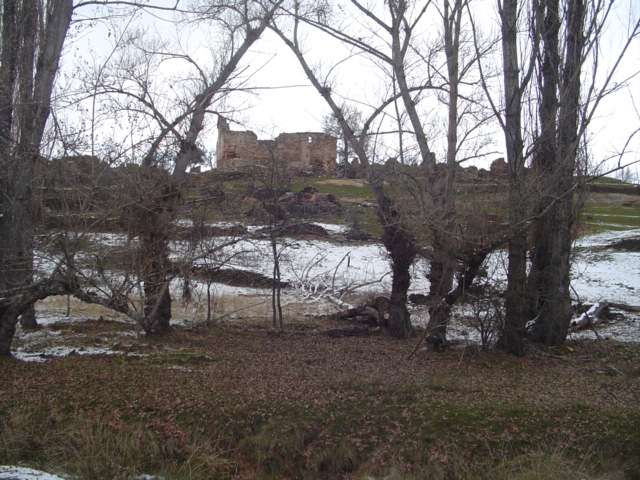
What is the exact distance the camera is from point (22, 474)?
5750mm

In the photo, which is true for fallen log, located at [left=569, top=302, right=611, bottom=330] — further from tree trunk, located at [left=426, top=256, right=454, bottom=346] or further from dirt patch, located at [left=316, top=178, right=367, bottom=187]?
dirt patch, located at [left=316, top=178, right=367, bottom=187]

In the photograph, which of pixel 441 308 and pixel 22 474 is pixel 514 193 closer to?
pixel 441 308

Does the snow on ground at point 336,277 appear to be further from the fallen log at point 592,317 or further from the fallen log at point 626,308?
the fallen log at point 626,308

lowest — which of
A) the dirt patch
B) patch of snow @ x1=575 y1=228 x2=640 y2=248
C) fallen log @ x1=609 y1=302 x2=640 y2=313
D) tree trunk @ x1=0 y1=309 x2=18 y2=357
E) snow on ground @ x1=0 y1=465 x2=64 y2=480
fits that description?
snow on ground @ x1=0 y1=465 x2=64 y2=480

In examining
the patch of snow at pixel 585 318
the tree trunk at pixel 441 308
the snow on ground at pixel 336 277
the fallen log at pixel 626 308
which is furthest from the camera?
the fallen log at pixel 626 308

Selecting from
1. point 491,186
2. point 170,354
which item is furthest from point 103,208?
point 491,186

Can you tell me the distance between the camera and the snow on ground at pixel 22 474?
18.6 ft

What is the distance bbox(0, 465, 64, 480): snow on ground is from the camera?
5.68 m

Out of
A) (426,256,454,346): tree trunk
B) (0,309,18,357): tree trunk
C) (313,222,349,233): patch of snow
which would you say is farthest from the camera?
(313,222,349,233): patch of snow

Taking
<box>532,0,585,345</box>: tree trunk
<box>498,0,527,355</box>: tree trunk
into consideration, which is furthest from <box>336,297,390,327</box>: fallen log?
<box>498,0,527,355</box>: tree trunk

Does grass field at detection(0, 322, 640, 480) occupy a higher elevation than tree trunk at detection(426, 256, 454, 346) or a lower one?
lower

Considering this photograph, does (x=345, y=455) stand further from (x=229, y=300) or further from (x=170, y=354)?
(x=229, y=300)

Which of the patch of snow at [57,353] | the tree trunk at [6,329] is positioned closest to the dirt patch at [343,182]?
the patch of snow at [57,353]

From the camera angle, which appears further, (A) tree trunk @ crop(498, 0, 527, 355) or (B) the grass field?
(A) tree trunk @ crop(498, 0, 527, 355)
